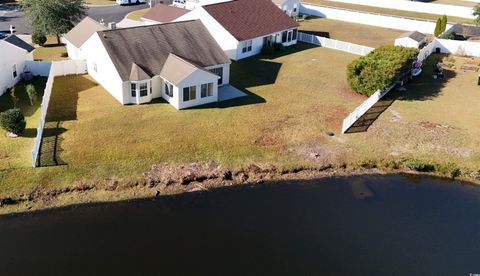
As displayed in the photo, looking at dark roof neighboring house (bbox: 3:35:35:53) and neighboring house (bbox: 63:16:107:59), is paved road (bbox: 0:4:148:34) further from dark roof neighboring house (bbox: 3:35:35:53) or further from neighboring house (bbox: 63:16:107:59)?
dark roof neighboring house (bbox: 3:35:35:53)

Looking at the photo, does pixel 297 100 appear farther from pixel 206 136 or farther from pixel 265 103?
pixel 206 136

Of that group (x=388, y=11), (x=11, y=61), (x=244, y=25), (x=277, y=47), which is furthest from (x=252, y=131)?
(x=388, y=11)

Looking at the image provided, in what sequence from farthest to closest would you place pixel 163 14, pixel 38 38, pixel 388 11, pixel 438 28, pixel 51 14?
pixel 388 11 < pixel 438 28 < pixel 163 14 < pixel 38 38 < pixel 51 14

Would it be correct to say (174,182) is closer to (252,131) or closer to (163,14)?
(252,131)

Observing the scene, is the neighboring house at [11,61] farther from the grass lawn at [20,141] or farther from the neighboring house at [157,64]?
the neighboring house at [157,64]

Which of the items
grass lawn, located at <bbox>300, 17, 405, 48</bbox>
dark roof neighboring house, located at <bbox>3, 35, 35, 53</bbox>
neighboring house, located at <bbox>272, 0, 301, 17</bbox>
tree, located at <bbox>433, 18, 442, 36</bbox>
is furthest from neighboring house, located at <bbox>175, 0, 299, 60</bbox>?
tree, located at <bbox>433, 18, 442, 36</bbox>

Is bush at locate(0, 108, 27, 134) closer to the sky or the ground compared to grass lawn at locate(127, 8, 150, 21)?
closer to the ground
